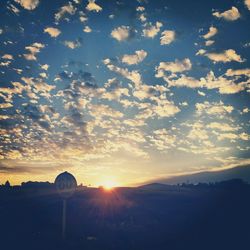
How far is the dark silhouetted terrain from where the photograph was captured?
84.1ft

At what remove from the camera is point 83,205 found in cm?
4528

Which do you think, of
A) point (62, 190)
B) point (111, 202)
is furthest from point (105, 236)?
point (111, 202)

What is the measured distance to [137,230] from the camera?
1266 inches

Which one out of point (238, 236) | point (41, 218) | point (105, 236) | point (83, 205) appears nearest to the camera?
point (105, 236)

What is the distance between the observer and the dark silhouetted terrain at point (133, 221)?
25625 millimetres

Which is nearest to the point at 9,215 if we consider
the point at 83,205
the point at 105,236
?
the point at 83,205

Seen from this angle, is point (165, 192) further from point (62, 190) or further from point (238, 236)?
point (62, 190)

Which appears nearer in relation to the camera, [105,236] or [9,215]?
[105,236]

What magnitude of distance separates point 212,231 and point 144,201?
17.9 metres

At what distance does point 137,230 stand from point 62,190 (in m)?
11.5

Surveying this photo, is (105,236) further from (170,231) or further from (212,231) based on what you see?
(212,231)

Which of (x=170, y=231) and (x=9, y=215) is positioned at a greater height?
(x=9, y=215)

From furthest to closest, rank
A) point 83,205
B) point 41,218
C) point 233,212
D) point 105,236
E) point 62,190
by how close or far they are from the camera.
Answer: point 83,205 → point 233,212 → point 41,218 → point 105,236 → point 62,190

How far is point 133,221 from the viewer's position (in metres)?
37.4
